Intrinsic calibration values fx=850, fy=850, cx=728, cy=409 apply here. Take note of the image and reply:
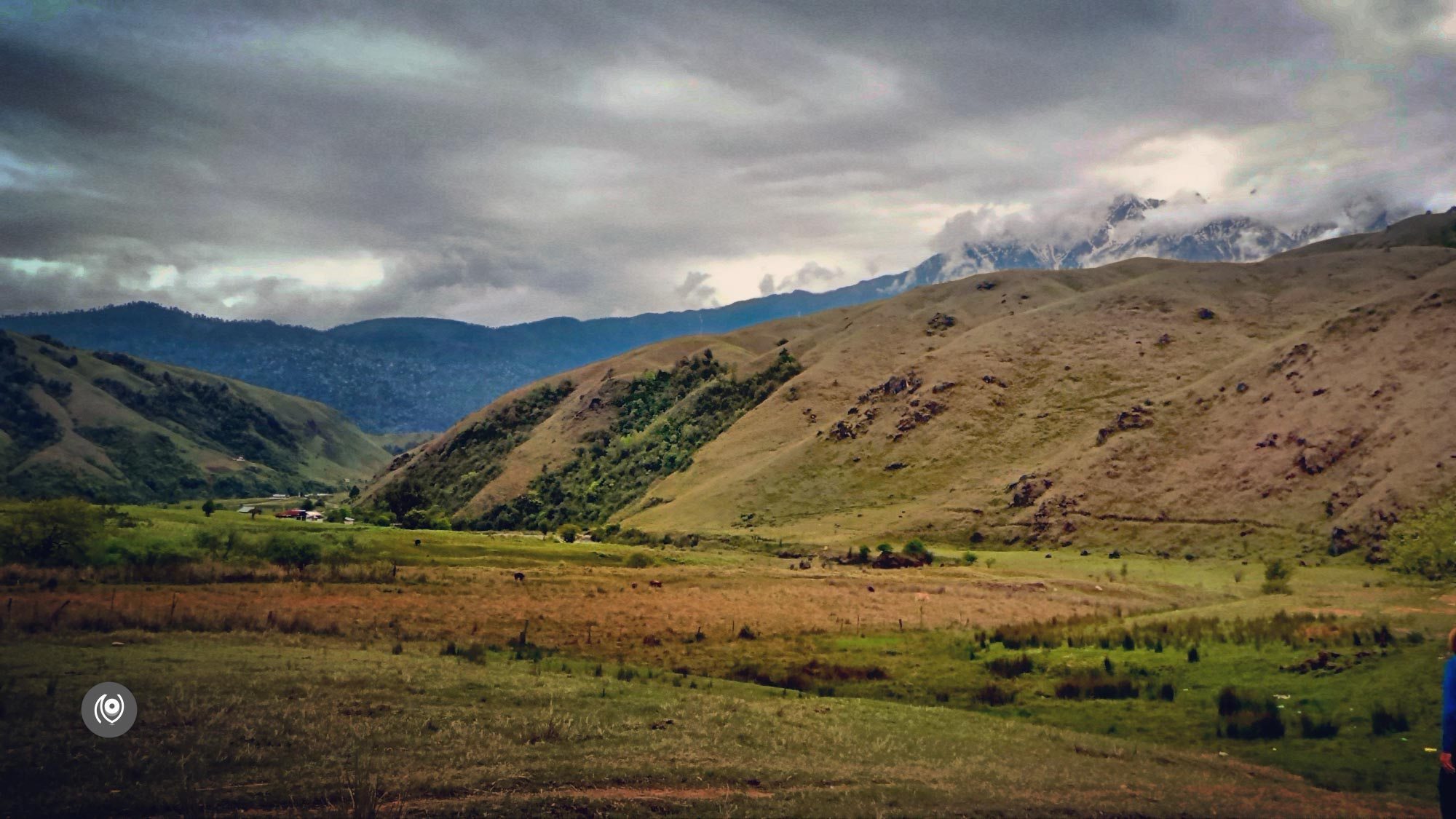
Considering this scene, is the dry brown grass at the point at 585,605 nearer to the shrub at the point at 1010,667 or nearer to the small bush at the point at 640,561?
the small bush at the point at 640,561

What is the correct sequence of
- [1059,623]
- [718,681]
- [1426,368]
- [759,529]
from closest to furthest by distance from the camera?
[718,681] → [1059,623] → [1426,368] → [759,529]

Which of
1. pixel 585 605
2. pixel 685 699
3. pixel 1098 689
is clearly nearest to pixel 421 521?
pixel 585 605

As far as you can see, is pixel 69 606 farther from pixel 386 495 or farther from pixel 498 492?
pixel 498 492

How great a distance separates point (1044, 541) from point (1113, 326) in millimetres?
67850

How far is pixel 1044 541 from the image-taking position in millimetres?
97062

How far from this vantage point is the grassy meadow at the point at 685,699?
14367 millimetres

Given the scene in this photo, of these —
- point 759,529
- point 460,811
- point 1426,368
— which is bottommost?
point 759,529

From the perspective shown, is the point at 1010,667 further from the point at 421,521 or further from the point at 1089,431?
the point at 421,521

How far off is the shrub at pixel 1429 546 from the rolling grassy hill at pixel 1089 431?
11.7 metres

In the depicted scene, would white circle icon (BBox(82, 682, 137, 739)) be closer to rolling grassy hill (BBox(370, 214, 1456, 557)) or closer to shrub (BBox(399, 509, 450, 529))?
rolling grassy hill (BBox(370, 214, 1456, 557))

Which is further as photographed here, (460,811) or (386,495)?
(386,495)

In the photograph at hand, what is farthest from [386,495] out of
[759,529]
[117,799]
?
[117,799]

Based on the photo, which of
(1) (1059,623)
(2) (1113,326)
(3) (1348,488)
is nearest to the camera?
(1) (1059,623)

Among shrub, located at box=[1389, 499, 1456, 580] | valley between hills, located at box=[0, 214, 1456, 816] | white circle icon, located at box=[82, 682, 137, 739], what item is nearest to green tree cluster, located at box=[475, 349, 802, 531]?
valley between hills, located at box=[0, 214, 1456, 816]
